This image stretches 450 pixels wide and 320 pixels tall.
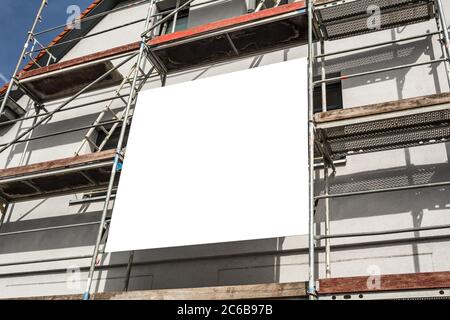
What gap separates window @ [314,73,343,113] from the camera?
7.55m

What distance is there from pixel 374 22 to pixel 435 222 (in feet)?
10.4

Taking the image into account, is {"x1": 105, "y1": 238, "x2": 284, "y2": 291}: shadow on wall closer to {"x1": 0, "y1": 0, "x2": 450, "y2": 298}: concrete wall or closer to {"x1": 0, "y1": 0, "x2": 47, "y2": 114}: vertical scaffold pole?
{"x1": 0, "y1": 0, "x2": 450, "y2": 298}: concrete wall

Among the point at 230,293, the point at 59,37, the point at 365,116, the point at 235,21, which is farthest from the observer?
the point at 59,37

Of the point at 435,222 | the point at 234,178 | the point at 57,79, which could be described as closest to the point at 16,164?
the point at 57,79

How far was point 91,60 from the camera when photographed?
29.3 ft

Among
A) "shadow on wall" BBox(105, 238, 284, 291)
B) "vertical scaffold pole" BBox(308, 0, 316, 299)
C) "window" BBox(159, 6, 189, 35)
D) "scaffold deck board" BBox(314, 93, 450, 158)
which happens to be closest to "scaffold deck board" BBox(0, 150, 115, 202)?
"shadow on wall" BBox(105, 238, 284, 291)

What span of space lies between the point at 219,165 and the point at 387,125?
85.4 inches

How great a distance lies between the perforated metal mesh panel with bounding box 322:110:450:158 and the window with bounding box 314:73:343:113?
118 centimetres

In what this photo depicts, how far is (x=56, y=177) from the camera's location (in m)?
7.98

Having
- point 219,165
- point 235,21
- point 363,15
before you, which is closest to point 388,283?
point 219,165

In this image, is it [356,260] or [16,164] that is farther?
[16,164]

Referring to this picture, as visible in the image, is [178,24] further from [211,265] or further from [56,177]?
[211,265]
